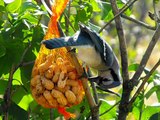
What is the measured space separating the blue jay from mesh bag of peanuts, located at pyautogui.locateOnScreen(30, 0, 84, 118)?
0.16 ft

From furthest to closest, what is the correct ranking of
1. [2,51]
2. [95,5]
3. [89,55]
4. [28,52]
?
[95,5] → [28,52] → [2,51] → [89,55]

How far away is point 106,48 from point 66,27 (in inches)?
10.9

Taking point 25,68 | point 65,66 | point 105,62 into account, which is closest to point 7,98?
point 25,68

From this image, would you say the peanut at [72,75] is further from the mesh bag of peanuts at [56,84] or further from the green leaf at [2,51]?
the green leaf at [2,51]

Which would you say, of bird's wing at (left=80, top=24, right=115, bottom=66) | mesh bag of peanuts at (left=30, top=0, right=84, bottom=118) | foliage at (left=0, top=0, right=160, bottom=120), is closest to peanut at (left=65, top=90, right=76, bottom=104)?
mesh bag of peanuts at (left=30, top=0, right=84, bottom=118)

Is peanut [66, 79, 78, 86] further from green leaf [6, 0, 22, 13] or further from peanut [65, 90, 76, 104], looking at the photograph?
green leaf [6, 0, 22, 13]

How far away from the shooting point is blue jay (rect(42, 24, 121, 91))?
3.42 ft

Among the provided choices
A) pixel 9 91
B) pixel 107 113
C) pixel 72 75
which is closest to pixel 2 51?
pixel 9 91

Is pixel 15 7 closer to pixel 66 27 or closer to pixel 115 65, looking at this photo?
pixel 66 27

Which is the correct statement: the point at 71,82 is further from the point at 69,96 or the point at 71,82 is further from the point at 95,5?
the point at 95,5

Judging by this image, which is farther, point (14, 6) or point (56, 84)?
point (14, 6)

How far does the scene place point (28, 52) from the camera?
54.5 inches

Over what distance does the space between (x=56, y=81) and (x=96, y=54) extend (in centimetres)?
12

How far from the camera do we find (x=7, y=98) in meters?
1.34
